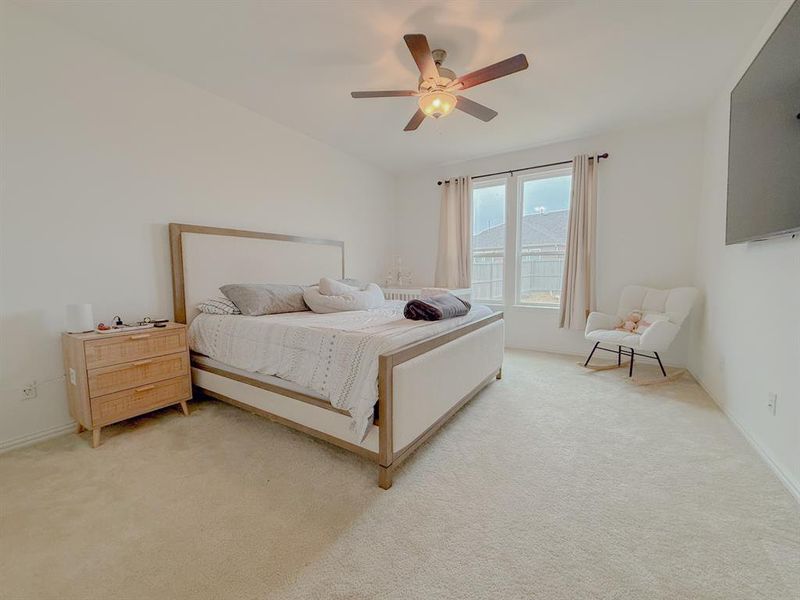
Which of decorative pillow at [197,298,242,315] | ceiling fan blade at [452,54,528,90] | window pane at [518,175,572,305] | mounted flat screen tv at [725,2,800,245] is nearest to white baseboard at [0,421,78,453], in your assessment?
decorative pillow at [197,298,242,315]

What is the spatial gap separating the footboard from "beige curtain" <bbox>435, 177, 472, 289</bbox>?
213 cm

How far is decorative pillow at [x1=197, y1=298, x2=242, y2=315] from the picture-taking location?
8.79ft

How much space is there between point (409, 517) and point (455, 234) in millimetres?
3873

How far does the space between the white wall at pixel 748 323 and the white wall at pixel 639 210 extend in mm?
184

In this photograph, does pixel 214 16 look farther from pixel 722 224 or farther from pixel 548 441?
pixel 722 224

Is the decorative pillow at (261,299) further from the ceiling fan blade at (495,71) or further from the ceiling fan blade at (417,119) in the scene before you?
the ceiling fan blade at (495,71)

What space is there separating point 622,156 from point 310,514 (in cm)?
451

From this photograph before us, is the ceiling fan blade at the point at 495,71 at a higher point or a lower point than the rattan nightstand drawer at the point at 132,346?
higher

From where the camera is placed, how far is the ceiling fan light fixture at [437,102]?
7.39 ft

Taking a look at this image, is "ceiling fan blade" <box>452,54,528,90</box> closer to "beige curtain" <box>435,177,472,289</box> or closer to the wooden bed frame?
the wooden bed frame

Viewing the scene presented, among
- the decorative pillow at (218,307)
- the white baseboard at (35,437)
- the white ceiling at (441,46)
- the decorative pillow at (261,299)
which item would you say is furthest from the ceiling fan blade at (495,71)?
the white baseboard at (35,437)

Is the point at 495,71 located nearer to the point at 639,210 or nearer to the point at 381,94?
the point at 381,94

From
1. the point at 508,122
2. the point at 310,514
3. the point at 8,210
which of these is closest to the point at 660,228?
the point at 508,122

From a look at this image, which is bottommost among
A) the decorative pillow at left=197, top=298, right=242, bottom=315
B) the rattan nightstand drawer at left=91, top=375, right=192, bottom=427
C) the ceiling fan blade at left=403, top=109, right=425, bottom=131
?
the rattan nightstand drawer at left=91, top=375, right=192, bottom=427
